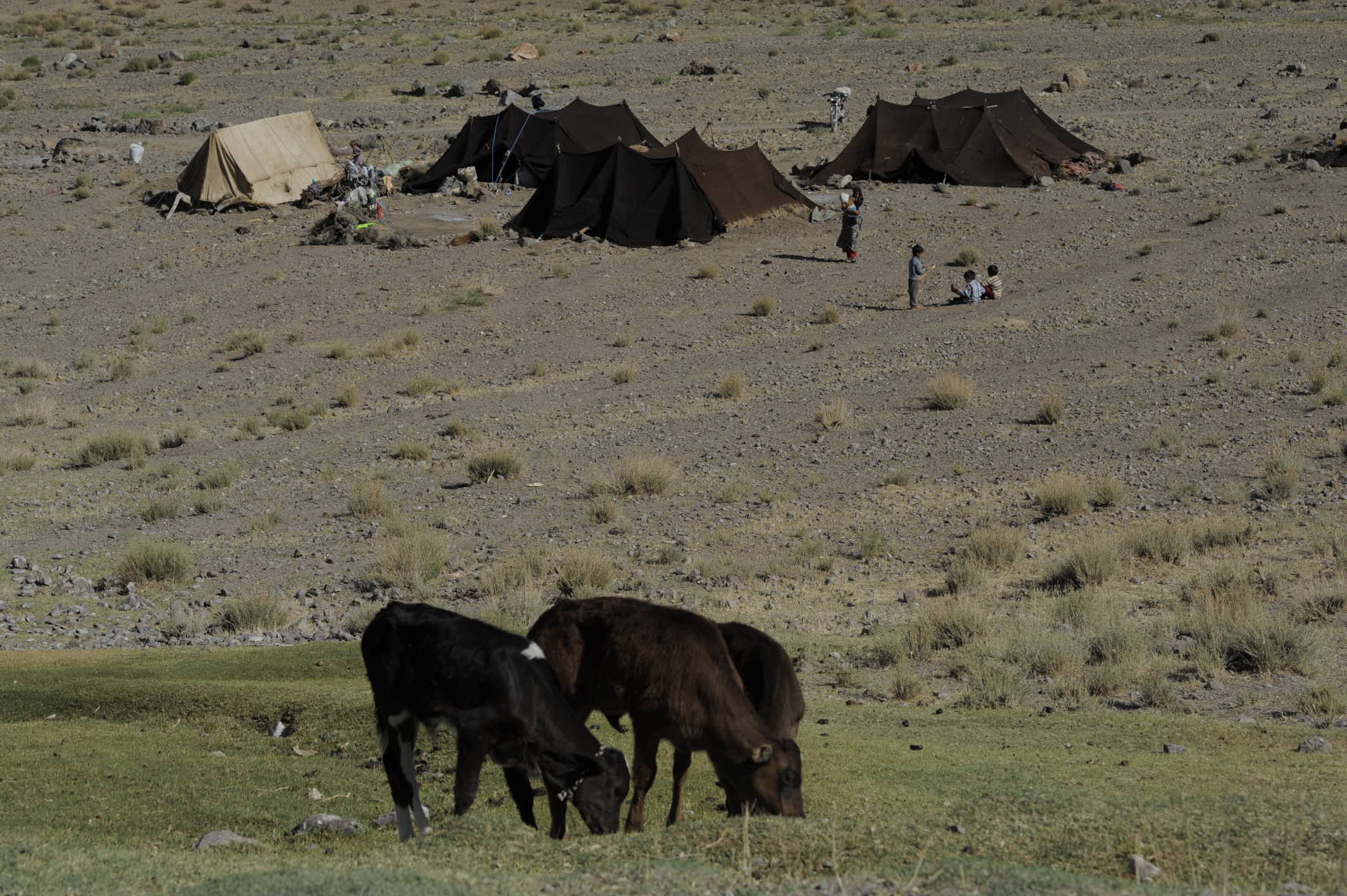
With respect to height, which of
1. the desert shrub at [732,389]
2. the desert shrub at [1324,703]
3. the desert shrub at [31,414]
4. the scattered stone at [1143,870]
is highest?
the scattered stone at [1143,870]

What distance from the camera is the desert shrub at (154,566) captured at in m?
16.9

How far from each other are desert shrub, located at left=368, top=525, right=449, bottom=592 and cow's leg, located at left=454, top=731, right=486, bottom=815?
8783 mm

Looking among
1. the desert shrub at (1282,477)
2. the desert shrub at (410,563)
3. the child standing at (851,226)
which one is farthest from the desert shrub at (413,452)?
the child standing at (851,226)

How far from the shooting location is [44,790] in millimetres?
8242

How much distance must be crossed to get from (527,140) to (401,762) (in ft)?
108

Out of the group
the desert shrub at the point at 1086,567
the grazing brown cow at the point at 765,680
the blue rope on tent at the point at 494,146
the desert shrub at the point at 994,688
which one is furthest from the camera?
the blue rope on tent at the point at 494,146

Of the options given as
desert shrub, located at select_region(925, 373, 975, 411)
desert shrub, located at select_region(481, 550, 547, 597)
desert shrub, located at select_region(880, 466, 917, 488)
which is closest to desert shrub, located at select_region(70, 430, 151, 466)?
desert shrub, located at select_region(481, 550, 547, 597)

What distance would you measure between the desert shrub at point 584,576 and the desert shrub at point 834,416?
22.5 feet

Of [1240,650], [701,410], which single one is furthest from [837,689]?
[701,410]

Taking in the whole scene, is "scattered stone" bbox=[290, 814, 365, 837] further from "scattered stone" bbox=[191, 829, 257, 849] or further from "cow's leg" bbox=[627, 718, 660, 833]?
"cow's leg" bbox=[627, 718, 660, 833]

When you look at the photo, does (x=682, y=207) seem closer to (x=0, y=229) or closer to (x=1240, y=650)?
(x=0, y=229)

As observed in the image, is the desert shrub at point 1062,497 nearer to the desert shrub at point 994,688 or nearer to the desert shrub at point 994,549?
the desert shrub at point 994,549

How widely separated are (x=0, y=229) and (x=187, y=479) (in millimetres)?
21242

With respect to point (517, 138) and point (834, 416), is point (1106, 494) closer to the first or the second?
point (834, 416)
